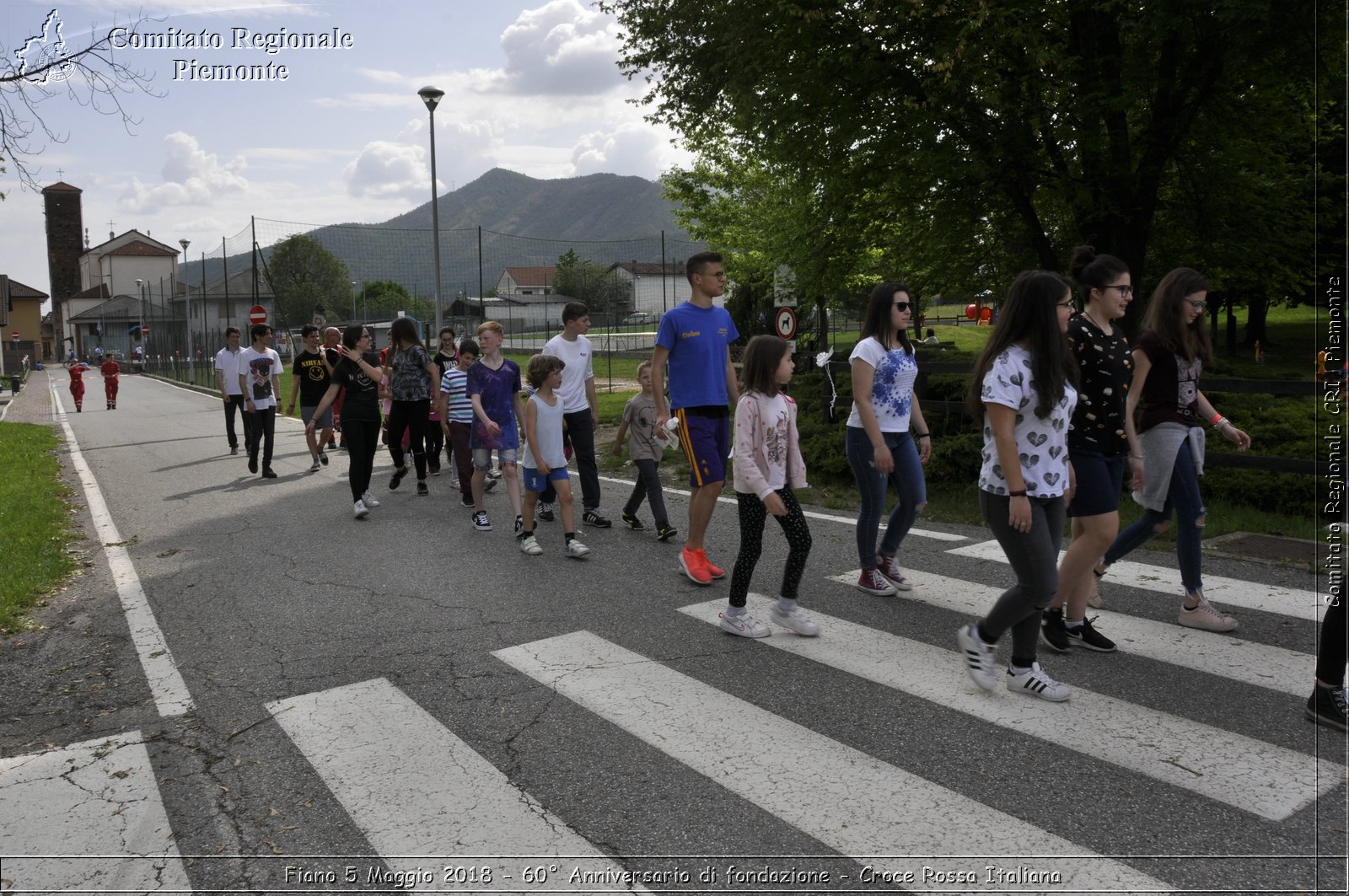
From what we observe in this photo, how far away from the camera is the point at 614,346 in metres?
50.7

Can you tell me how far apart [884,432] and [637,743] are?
274cm

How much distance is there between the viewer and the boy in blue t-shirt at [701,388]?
648 cm

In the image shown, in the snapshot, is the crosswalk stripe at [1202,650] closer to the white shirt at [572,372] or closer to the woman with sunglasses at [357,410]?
the white shirt at [572,372]

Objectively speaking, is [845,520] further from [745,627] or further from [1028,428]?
[1028,428]

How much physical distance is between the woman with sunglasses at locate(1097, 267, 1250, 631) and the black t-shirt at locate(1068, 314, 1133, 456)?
0.37 m

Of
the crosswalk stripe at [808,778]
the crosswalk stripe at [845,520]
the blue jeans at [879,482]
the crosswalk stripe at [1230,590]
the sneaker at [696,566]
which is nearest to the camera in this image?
the crosswalk stripe at [808,778]

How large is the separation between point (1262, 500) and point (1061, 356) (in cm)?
604

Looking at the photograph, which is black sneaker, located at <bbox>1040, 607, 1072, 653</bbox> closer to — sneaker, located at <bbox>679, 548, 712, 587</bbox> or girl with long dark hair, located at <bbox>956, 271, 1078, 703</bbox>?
girl with long dark hair, located at <bbox>956, 271, 1078, 703</bbox>

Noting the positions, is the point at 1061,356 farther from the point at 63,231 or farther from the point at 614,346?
the point at 63,231

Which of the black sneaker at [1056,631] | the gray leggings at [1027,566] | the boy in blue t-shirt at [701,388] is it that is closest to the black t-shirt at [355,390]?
the boy in blue t-shirt at [701,388]

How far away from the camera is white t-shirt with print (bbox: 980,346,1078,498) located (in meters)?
4.24

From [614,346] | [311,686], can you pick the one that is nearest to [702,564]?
[311,686]

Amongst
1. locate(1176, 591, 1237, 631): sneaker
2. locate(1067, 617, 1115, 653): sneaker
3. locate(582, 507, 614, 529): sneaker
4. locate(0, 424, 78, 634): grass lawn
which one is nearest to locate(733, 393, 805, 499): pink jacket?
locate(1067, 617, 1115, 653): sneaker

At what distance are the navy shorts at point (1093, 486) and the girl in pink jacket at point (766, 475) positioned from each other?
1365 millimetres
